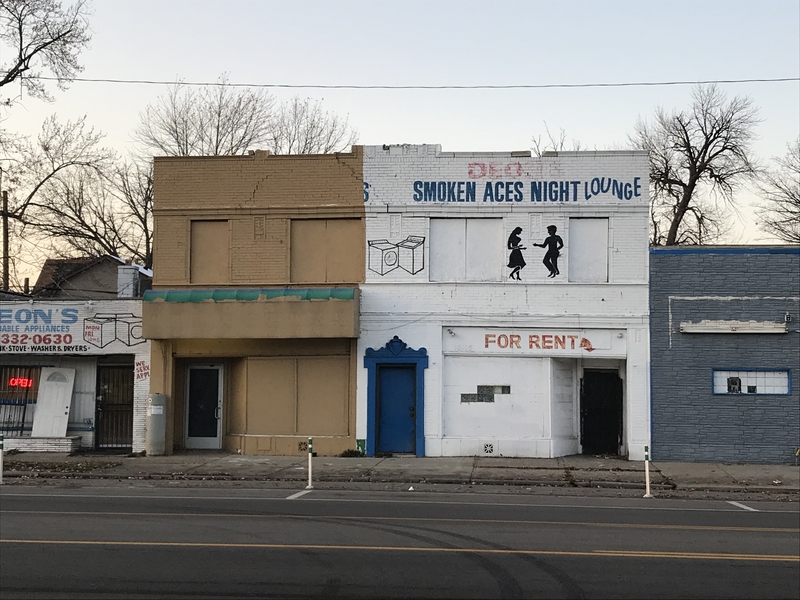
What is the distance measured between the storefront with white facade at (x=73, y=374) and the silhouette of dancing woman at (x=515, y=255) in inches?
359

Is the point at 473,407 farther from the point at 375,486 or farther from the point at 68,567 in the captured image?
the point at 68,567

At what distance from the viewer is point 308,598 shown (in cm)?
807

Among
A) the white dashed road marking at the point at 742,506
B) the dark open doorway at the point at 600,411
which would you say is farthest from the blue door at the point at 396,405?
the white dashed road marking at the point at 742,506

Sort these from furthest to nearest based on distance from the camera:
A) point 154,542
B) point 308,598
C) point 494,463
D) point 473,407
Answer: point 473,407 < point 494,463 < point 154,542 < point 308,598

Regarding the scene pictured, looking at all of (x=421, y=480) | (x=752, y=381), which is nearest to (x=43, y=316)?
(x=421, y=480)

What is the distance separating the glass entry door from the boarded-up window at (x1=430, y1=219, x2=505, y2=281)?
6.16 metres

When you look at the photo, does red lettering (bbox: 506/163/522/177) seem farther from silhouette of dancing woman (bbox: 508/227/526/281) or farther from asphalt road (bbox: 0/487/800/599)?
asphalt road (bbox: 0/487/800/599)

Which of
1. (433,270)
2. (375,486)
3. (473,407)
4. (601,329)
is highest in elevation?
(433,270)

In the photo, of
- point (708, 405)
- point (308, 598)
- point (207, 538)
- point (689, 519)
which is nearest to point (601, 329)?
point (708, 405)

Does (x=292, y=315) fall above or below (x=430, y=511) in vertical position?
above

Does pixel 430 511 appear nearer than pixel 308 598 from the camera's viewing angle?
No

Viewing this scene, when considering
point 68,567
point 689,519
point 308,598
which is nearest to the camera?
point 308,598

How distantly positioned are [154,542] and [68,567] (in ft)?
4.73

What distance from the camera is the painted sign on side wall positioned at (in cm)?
2216
